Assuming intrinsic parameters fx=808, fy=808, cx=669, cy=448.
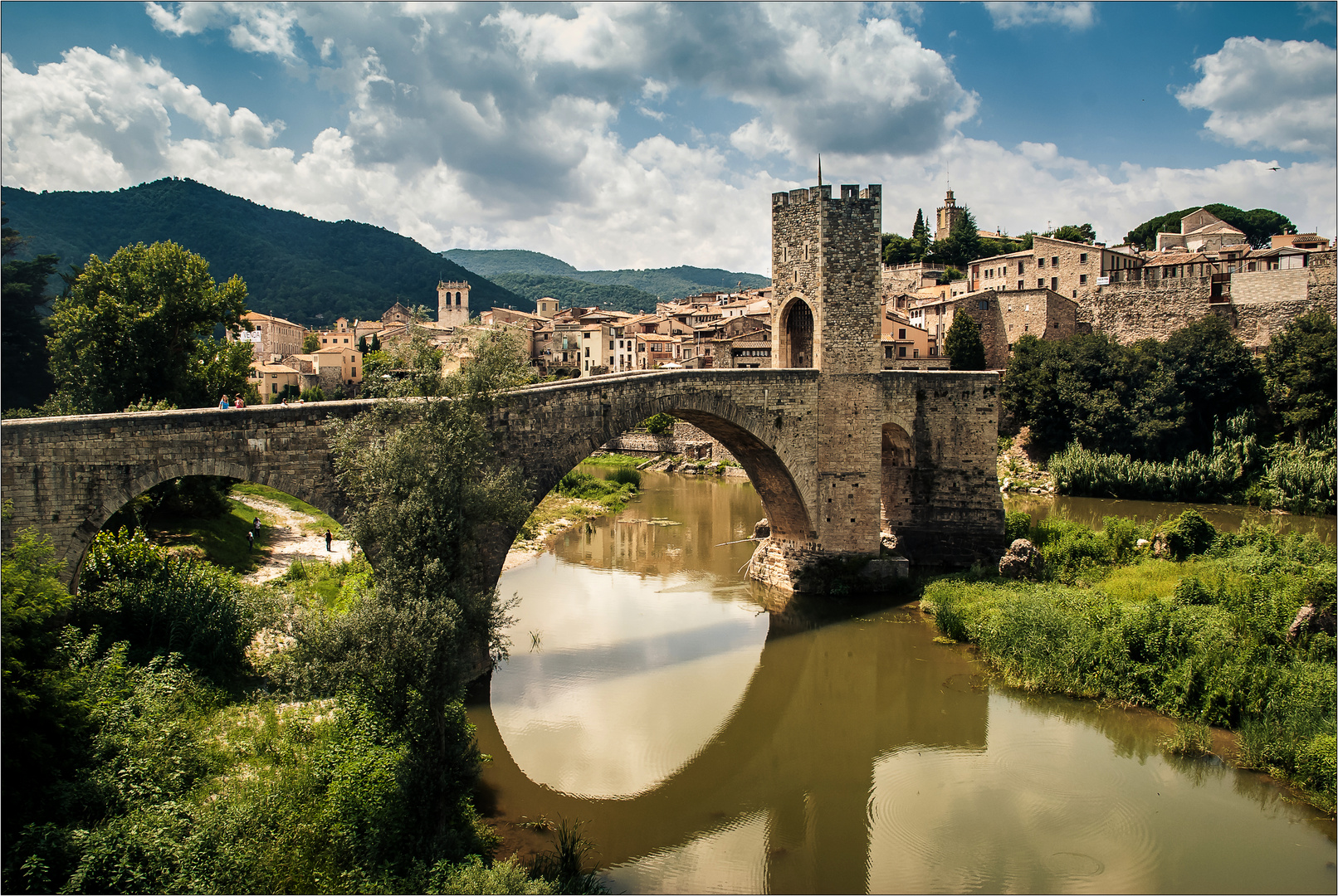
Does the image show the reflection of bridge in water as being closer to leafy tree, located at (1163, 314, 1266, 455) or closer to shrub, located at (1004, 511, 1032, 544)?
shrub, located at (1004, 511, 1032, 544)

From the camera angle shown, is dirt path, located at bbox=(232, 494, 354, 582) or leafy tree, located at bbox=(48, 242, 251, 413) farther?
leafy tree, located at bbox=(48, 242, 251, 413)

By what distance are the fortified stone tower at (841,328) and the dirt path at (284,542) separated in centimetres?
1035

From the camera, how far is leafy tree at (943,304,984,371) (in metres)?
38.3

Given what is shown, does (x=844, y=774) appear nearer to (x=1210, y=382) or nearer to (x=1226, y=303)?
(x=1210, y=382)

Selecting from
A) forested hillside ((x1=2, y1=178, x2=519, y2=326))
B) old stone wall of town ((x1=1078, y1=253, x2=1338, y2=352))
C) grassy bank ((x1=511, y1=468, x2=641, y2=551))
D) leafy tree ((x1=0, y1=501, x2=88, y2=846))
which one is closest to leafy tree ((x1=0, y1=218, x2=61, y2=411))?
grassy bank ((x1=511, y1=468, x2=641, y2=551))

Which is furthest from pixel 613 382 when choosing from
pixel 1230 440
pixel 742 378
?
pixel 1230 440

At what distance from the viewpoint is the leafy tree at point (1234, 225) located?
193 feet

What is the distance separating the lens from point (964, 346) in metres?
38.3

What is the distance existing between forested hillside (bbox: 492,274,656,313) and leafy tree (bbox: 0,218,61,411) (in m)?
93.9

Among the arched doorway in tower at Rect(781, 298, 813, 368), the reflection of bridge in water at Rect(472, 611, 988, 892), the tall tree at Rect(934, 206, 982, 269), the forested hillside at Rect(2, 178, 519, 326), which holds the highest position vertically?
the forested hillside at Rect(2, 178, 519, 326)

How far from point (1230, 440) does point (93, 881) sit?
109 ft

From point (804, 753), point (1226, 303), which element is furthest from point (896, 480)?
point (1226, 303)

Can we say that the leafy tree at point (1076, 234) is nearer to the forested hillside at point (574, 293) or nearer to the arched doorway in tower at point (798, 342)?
the arched doorway in tower at point (798, 342)

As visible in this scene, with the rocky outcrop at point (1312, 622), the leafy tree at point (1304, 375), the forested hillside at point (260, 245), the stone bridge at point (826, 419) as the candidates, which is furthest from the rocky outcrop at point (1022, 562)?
the forested hillside at point (260, 245)
